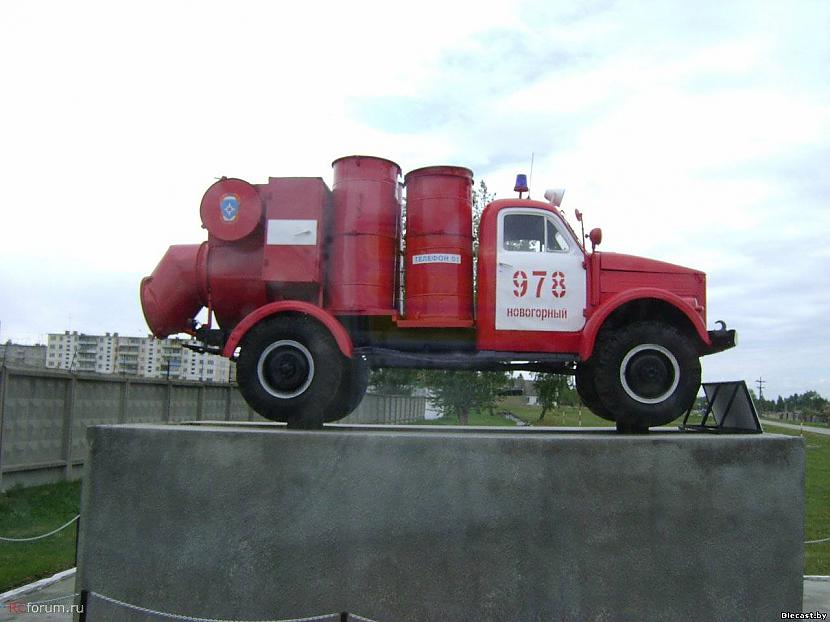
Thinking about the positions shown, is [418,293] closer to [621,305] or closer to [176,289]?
[621,305]

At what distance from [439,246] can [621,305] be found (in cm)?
170

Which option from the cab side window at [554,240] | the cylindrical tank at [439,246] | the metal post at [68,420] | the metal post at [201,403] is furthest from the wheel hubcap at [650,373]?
the metal post at [201,403]

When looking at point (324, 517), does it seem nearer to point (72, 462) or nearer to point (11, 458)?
point (11, 458)

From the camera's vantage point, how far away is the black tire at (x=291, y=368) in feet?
21.1

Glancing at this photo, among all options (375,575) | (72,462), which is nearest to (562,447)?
(375,575)

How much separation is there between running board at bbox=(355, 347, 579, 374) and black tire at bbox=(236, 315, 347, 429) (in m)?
0.40

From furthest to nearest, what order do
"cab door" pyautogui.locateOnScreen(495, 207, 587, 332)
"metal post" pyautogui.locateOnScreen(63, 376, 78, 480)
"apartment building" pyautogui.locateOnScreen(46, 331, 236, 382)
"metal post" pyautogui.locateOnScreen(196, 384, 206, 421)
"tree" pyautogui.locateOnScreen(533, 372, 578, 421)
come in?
"apartment building" pyautogui.locateOnScreen(46, 331, 236, 382) → "metal post" pyautogui.locateOnScreen(196, 384, 206, 421) → "tree" pyautogui.locateOnScreen(533, 372, 578, 421) → "metal post" pyautogui.locateOnScreen(63, 376, 78, 480) → "cab door" pyautogui.locateOnScreen(495, 207, 587, 332)

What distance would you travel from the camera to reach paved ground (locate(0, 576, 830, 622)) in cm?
640

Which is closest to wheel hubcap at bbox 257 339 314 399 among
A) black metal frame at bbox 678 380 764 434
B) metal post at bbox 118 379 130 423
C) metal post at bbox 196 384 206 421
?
black metal frame at bbox 678 380 764 434

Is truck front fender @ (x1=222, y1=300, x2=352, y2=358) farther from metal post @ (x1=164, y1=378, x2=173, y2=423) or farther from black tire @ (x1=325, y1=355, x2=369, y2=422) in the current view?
metal post @ (x1=164, y1=378, x2=173, y2=423)

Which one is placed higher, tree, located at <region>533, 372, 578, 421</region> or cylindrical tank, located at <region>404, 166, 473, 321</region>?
cylindrical tank, located at <region>404, 166, 473, 321</region>

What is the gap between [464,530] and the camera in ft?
17.5

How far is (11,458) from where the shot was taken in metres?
11.5

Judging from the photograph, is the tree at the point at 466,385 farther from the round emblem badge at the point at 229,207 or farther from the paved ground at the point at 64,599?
the round emblem badge at the point at 229,207
